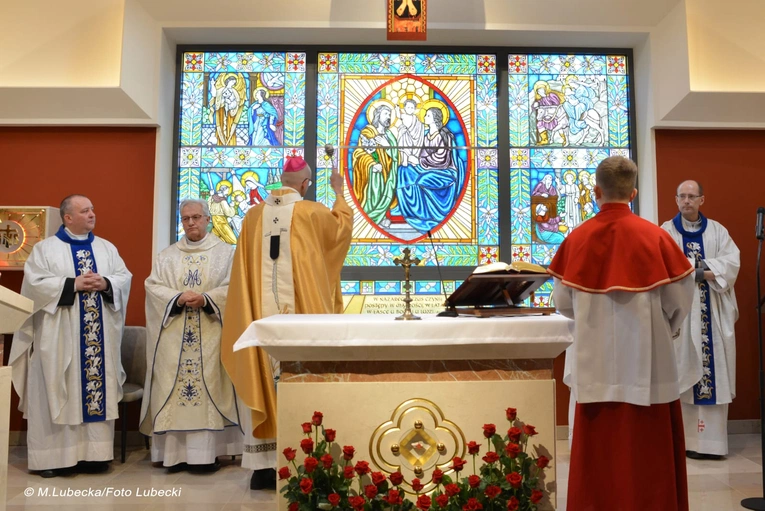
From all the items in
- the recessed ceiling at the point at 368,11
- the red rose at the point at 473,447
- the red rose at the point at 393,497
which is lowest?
the red rose at the point at 393,497

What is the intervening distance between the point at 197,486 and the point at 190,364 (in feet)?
3.11

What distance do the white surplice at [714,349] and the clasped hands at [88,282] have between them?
4.68 meters

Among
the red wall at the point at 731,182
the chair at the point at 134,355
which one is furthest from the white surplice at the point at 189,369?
the red wall at the point at 731,182

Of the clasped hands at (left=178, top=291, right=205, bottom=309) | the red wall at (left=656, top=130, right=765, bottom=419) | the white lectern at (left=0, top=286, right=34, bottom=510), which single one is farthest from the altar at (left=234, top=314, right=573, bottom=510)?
the red wall at (left=656, top=130, right=765, bottom=419)

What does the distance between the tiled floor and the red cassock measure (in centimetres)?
136

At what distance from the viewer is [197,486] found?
16.0ft

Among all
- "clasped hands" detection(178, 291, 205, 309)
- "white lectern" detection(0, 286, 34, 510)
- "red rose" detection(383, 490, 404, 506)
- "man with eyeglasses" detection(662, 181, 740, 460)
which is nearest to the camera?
"red rose" detection(383, 490, 404, 506)

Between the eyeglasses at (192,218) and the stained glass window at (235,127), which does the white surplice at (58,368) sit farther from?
the stained glass window at (235,127)

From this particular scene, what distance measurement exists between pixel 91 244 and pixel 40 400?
1.28 meters

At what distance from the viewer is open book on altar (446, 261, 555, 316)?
3.00 meters

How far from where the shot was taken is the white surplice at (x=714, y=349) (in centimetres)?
565

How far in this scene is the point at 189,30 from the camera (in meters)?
6.50

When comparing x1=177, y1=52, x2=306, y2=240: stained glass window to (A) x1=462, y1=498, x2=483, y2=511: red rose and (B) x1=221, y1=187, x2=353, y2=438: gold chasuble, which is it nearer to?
(B) x1=221, y1=187, x2=353, y2=438: gold chasuble

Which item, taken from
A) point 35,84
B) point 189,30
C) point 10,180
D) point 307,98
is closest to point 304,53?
point 307,98
